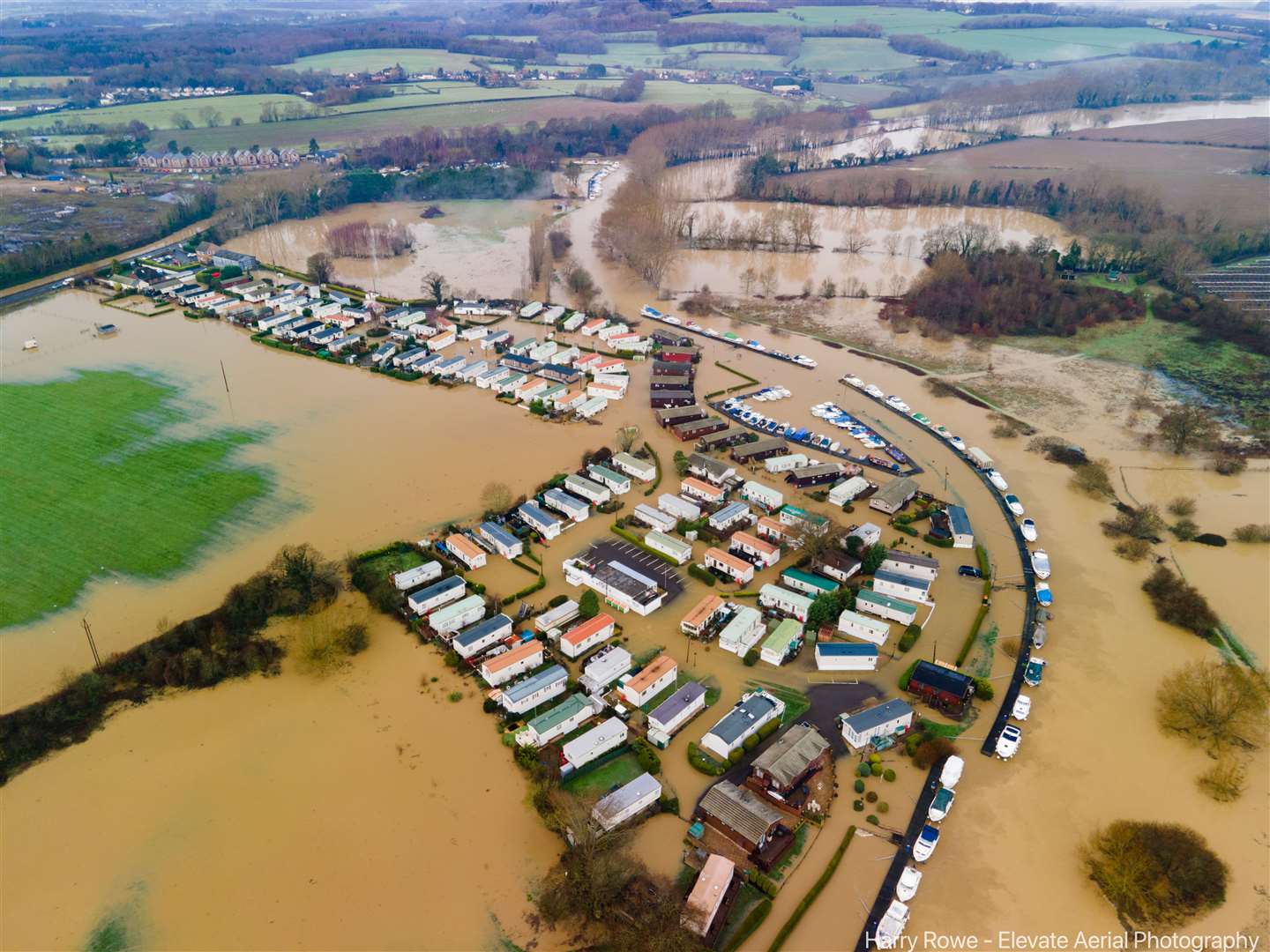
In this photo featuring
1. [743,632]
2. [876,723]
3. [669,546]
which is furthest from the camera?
[669,546]

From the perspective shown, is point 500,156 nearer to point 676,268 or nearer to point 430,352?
point 676,268

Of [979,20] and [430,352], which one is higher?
[979,20]

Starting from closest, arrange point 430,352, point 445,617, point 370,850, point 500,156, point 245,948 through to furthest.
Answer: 1. point 245,948
2. point 370,850
3. point 445,617
4. point 430,352
5. point 500,156

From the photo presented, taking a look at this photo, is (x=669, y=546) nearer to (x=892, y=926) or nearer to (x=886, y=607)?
(x=886, y=607)

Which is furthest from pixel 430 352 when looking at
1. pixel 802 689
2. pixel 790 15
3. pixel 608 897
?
pixel 790 15

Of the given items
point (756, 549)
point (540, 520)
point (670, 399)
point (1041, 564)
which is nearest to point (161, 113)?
point (670, 399)

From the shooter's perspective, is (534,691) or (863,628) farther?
(863,628)

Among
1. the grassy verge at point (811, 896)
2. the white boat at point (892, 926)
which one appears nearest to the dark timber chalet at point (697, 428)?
the grassy verge at point (811, 896)

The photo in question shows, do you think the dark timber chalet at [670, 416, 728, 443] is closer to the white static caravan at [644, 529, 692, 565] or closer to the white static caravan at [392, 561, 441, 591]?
the white static caravan at [644, 529, 692, 565]
